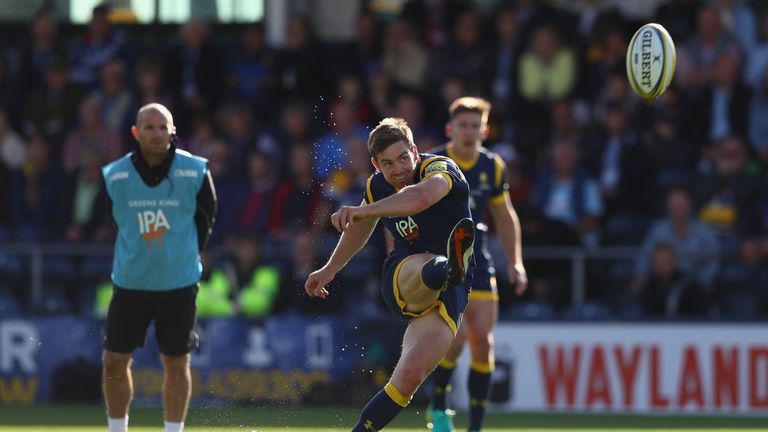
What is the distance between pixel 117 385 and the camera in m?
9.77

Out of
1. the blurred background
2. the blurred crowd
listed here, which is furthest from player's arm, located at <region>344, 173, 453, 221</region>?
the blurred crowd

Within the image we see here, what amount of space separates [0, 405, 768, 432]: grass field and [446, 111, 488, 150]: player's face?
2391 millimetres

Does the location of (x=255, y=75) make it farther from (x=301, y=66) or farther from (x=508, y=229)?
(x=508, y=229)

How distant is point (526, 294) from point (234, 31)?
6.09 metres

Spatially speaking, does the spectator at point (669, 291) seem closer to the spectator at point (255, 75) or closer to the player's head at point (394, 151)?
the spectator at point (255, 75)

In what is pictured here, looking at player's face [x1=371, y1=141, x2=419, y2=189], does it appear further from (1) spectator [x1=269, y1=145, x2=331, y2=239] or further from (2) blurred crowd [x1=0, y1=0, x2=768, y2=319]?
(1) spectator [x1=269, y1=145, x2=331, y2=239]

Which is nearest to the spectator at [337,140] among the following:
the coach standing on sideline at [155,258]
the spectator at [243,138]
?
the spectator at [243,138]

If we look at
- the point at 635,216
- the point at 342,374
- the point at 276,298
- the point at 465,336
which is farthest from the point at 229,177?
the point at 465,336

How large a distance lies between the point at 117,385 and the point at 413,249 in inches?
88.8

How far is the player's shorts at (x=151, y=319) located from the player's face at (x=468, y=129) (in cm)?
235

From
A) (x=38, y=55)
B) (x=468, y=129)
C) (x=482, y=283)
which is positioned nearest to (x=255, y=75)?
(x=38, y=55)

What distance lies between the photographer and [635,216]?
15.3 meters

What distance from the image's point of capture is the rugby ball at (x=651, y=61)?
10.8m

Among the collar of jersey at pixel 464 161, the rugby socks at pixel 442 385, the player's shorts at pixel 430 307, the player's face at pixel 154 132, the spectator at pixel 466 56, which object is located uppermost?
the spectator at pixel 466 56
